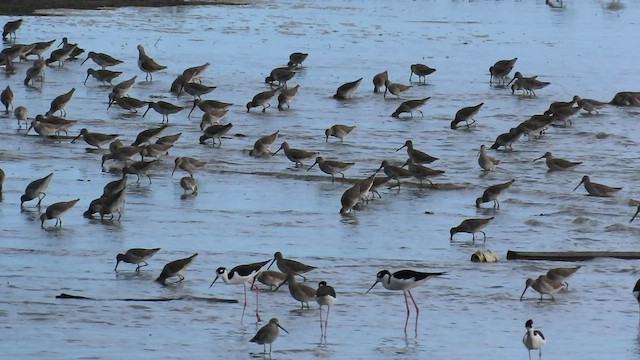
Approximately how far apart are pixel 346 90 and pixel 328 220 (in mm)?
9806

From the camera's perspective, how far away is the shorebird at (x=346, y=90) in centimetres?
2547

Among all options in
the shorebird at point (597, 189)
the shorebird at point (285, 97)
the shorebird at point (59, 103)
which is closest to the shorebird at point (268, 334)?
the shorebird at point (597, 189)

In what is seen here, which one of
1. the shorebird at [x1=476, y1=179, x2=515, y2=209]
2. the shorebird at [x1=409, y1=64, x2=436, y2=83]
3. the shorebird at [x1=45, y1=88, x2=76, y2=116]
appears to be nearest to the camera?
the shorebird at [x1=476, y1=179, x2=515, y2=209]

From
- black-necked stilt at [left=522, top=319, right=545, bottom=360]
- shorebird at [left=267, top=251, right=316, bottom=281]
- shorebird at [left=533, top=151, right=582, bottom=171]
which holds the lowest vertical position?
shorebird at [left=533, top=151, right=582, bottom=171]

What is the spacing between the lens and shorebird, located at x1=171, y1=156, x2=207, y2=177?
1833 centimetres

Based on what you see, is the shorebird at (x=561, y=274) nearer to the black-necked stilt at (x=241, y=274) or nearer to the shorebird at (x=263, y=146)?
the black-necked stilt at (x=241, y=274)

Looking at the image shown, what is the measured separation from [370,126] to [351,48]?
1118 cm

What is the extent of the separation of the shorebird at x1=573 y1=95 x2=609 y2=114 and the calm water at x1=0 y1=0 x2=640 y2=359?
309mm

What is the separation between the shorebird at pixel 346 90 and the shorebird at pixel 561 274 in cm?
1283

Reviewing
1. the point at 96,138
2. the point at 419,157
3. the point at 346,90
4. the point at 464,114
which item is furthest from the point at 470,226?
the point at 346,90

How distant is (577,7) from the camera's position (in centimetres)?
4903

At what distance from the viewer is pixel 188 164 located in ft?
60.3

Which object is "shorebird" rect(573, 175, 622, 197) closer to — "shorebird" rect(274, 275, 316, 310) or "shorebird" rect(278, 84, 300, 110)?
"shorebird" rect(274, 275, 316, 310)

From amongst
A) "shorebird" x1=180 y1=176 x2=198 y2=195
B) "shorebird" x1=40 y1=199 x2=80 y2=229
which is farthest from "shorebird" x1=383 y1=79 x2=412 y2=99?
"shorebird" x1=40 y1=199 x2=80 y2=229
